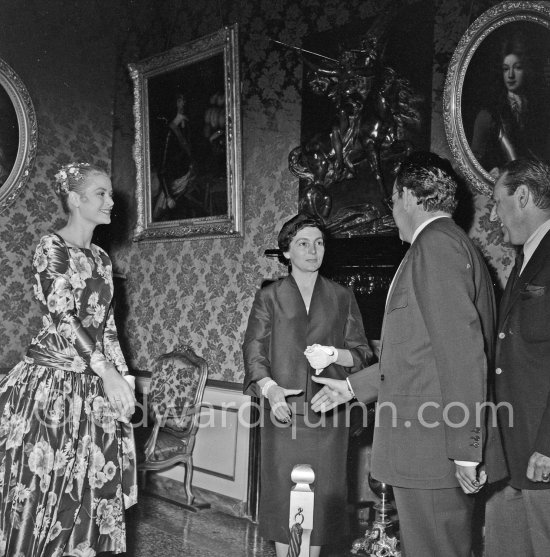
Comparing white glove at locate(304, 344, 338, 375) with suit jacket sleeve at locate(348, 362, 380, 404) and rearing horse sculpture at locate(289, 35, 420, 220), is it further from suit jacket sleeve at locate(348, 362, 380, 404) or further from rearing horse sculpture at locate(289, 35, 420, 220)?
rearing horse sculpture at locate(289, 35, 420, 220)

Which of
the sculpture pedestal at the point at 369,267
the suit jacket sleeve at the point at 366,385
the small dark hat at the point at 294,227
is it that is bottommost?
the suit jacket sleeve at the point at 366,385

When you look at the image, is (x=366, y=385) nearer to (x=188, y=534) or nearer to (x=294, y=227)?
(x=294, y=227)

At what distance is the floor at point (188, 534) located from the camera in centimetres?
370

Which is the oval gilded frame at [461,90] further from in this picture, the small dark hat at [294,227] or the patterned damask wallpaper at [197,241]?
the small dark hat at [294,227]

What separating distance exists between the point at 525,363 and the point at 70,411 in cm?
187

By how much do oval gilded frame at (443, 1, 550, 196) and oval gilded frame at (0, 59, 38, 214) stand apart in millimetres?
3256

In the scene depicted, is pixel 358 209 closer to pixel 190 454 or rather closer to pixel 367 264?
pixel 367 264

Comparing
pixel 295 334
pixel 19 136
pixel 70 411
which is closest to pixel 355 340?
pixel 295 334

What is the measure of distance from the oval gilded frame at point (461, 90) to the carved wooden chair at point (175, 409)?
2.31 metres

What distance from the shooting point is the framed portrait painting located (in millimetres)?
4789

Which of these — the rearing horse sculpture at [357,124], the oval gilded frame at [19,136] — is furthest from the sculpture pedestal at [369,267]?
the oval gilded frame at [19,136]

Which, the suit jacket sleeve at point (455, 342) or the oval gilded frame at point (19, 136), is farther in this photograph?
the oval gilded frame at point (19, 136)

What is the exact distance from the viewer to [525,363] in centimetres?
231

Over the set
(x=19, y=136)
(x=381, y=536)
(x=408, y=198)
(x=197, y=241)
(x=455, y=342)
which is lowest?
(x=381, y=536)
